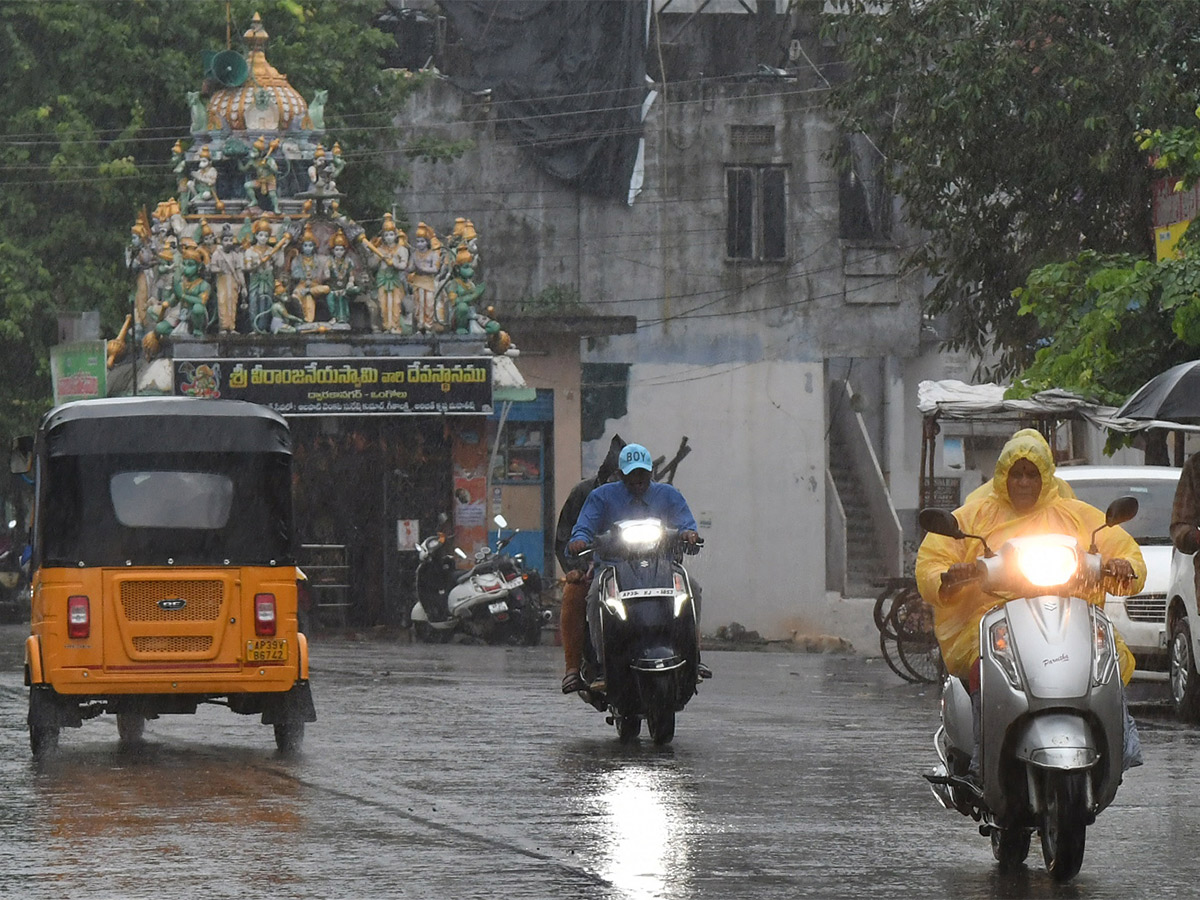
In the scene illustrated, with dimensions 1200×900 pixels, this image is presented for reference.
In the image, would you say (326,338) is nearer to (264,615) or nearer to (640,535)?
(264,615)

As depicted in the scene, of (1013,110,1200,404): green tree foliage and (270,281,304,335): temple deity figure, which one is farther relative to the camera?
(270,281,304,335): temple deity figure

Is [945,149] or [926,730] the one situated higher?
[945,149]

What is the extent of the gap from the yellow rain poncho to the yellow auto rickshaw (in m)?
5.26

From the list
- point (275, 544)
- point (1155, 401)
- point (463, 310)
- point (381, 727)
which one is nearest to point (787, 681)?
point (1155, 401)

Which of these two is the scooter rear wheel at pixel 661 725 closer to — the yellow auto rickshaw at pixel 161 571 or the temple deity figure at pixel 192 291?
the yellow auto rickshaw at pixel 161 571

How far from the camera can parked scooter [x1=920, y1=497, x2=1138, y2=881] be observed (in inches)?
291

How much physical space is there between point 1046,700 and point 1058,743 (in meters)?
0.14

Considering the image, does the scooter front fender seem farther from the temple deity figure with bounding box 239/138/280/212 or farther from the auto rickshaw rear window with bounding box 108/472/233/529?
the temple deity figure with bounding box 239/138/280/212

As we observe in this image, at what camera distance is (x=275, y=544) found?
1293 cm

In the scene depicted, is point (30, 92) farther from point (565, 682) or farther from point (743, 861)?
point (743, 861)

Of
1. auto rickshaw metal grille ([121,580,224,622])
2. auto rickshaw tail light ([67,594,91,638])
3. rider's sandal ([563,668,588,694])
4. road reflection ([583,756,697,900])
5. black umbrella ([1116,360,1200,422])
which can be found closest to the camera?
road reflection ([583,756,697,900])

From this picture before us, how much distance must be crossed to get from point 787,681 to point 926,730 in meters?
5.88

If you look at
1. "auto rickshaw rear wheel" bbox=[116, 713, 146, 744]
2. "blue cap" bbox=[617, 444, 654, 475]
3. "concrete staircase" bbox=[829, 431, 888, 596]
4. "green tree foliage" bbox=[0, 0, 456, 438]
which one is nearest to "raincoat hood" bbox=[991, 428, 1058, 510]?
"blue cap" bbox=[617, 444, 654, 475]

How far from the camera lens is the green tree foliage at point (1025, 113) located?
23.3 m
